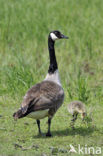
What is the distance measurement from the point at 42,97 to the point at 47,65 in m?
3.45

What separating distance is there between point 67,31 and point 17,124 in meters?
4.90

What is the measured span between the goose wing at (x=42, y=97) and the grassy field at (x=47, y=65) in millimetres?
535

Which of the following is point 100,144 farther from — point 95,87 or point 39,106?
point 95,87

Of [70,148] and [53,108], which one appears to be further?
[53,108]

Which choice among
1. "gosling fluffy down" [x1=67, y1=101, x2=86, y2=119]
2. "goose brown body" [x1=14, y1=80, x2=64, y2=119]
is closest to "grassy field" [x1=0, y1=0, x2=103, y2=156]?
"gosling fluffy down" [x1=67, y1=101, x2=86, y2=119]

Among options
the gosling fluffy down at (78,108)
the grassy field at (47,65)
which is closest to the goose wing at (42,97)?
the gosling fluffy down at (78,108)

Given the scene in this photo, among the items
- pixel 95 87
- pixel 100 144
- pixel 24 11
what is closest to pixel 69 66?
pixel 95 87

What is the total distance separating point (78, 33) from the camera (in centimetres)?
1152

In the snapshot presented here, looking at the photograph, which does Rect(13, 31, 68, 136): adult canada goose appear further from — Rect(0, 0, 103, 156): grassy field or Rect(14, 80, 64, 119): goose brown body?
Rect(0, 0, 103, 156): grassy field

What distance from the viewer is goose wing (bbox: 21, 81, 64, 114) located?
6188mm

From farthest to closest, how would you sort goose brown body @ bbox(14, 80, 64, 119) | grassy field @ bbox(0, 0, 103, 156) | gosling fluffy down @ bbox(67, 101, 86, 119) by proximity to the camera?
gosling fluffy down @ bbox(67, 101, 86, 119) < grassy field @ bbox(0, 0, 103, 156) < goose brown body @ bbox(14, 80, 64, 119)

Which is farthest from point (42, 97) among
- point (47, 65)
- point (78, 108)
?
point (47, 65)

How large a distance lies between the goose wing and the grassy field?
53 cm

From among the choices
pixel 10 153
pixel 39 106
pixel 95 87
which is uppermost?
pixel 39 106
